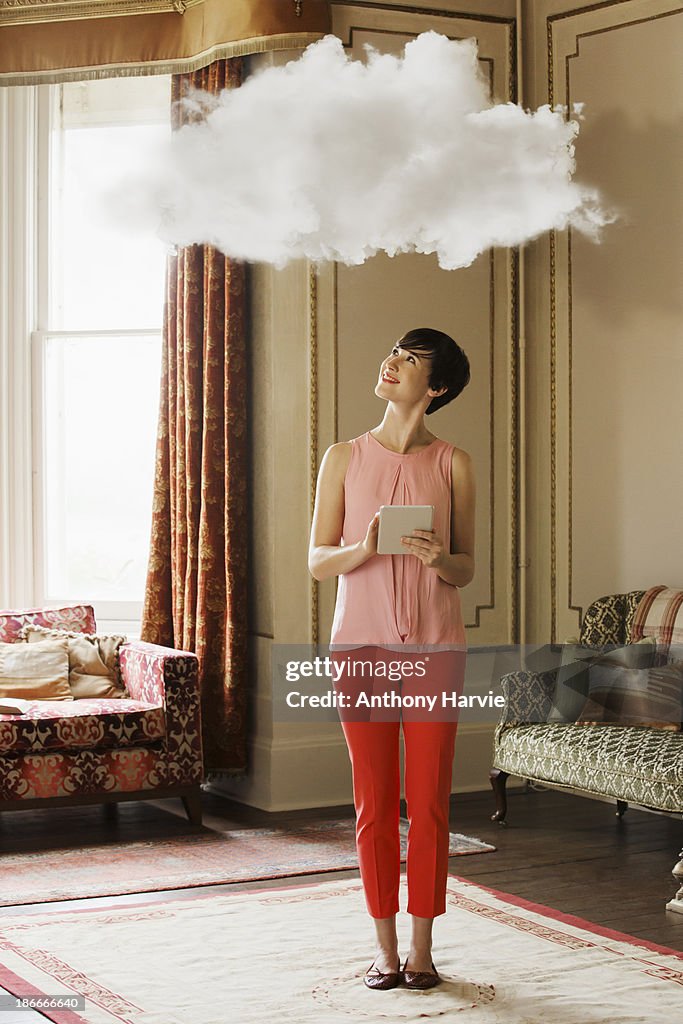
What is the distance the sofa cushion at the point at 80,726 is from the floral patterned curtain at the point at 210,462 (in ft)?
1.62

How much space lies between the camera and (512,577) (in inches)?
237

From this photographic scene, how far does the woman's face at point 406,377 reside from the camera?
330 centimetres

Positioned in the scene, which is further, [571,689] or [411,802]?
[571,689]

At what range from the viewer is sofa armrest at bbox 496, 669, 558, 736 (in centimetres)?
516

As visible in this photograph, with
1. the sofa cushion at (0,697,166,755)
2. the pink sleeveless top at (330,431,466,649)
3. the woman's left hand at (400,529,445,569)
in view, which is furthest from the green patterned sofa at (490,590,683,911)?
the woman's left hand at (400,529,445,569)

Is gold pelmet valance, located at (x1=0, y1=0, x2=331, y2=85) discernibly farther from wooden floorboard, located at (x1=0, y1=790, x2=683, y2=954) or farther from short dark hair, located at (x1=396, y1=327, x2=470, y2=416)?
wooden floorboard, located at (x1=0, y1=790, x2=683, y2=954)

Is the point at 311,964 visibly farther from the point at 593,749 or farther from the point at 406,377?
the point at 593,749

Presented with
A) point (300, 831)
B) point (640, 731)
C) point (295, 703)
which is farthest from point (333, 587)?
point (640, 731)

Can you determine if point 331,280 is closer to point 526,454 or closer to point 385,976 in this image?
point 526,454

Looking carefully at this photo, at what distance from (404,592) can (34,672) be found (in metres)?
2.58

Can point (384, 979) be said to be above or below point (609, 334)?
below

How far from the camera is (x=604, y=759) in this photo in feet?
15.5

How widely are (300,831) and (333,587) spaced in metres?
1.03

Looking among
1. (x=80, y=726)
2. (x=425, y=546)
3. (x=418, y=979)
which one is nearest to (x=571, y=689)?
(x=80, y=726)
